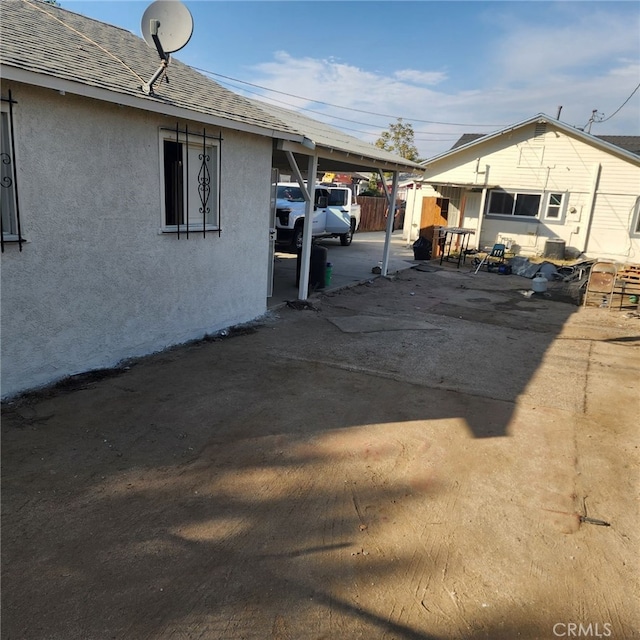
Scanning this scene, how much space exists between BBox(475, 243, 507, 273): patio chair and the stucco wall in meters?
11.4

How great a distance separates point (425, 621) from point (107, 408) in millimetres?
3392

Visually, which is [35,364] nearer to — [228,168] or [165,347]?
[165,347]

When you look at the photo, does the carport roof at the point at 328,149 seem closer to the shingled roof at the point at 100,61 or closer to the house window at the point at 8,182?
the shingled roof at the point at 100,61

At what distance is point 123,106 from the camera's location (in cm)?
506

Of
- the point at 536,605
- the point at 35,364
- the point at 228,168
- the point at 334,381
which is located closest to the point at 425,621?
the point at 536,605

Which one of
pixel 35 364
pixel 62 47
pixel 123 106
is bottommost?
pixel 35 364

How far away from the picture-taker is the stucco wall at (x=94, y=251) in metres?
4.42

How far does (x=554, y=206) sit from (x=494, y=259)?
3305 mm

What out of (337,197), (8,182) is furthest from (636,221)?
(8,182)

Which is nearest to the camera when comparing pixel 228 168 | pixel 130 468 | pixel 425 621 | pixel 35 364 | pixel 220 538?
pixel 425 621

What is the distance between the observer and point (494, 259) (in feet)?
57.2

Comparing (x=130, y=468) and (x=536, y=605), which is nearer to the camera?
(x=536, y=605)

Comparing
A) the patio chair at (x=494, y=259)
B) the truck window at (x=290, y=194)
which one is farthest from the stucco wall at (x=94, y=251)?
the patio chair at (x=494, y=259)

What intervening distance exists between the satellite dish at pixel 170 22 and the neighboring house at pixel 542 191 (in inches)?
513
